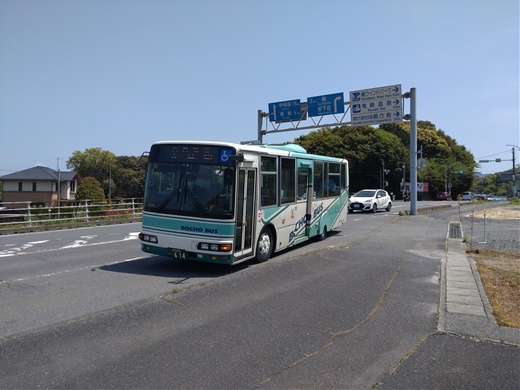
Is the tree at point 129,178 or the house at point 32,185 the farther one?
the tree at point 129,178

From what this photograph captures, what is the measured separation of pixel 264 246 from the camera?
10.2m

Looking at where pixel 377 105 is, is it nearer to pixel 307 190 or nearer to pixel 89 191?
pixel 307 190

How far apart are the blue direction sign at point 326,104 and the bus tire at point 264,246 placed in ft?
66.7

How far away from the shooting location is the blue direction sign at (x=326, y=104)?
28.9 m

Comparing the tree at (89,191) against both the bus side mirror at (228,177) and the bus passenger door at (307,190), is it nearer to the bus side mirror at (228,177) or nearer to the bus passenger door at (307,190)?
the bus passenger door at (307,190)

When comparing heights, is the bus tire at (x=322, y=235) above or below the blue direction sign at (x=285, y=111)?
below

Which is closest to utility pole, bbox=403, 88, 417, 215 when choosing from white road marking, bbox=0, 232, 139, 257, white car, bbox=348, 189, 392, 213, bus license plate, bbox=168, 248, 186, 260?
white car, bbox=348, 189, 392, 213

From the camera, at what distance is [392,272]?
927cm

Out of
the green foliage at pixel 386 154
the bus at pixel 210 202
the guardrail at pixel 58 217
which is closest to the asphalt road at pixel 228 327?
the bus at pixel 210 202

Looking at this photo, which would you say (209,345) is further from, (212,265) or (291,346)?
(212,265)

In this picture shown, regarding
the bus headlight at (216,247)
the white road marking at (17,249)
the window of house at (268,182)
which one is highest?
the window of house at (268,182)

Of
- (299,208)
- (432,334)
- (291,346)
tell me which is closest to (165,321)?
(291,346)

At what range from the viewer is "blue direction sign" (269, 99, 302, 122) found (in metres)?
30.9

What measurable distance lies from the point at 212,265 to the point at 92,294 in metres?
3.23
